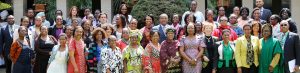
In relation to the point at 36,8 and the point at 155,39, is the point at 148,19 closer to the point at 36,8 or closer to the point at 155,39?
the point at 155,39

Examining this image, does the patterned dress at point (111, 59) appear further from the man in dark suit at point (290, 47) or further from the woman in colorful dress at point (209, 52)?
the man in dark suit at point (290, 47)

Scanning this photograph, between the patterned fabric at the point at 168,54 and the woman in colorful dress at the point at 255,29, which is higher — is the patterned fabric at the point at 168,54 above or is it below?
Result: below

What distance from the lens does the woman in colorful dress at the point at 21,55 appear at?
13.0 metres

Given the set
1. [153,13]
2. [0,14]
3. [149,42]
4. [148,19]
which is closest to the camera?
[149,42]

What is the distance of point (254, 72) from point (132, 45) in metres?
2.55

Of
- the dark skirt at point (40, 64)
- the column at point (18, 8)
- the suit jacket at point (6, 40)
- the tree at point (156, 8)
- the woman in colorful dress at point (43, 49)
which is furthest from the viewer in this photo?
the column at point (18, 8)

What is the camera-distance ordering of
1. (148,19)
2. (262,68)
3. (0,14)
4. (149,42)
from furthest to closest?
(0,14), (148,19), (149,42), (262,68)

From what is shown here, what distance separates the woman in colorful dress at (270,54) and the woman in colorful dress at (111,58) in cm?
288

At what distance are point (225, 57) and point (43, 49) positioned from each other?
4.03 metres

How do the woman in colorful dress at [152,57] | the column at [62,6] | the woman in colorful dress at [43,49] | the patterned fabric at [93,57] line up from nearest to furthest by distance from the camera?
1. the woman in colorful dress at [152,57]
2. the patterned fabric at [93,57]
3. the woman in colorful dress at [43,49]
4. the column at [62,6]

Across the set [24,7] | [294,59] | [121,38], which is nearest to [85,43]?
[121,38]

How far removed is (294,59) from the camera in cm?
1170

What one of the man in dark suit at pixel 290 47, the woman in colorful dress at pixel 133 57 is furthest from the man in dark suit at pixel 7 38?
the man in dark suit at pixel 290 47

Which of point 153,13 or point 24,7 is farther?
point 24,7
